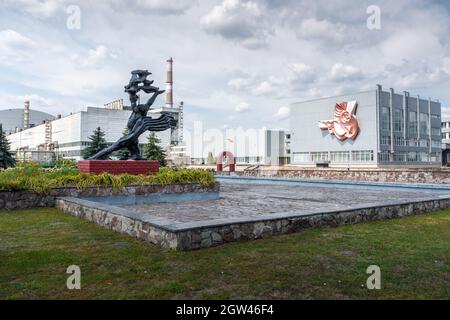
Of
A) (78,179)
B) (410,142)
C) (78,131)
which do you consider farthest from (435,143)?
(78,131)

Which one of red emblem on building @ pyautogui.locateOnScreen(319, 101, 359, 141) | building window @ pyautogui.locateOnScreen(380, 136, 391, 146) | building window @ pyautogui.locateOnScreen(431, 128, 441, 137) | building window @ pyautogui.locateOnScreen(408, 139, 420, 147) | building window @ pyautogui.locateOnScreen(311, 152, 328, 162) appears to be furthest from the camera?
building window @ pyautogui.locateOnScreen(431, 128, 441, 137)

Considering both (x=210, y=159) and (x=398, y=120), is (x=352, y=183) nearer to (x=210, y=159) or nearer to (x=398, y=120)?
(x=398, y=120)

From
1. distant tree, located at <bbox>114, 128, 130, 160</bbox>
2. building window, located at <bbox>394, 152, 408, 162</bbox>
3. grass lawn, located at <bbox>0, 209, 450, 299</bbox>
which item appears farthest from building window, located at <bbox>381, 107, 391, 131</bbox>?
A: grass lawn, located at <bbox>0, 209, 450, 299</bbox>

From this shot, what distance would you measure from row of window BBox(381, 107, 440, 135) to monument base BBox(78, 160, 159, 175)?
39.2 m

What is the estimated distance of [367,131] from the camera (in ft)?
154

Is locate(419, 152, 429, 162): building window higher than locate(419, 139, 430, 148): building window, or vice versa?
locate(419, 139, 430, 148): building window

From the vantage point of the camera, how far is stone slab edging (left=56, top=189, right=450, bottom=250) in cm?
546

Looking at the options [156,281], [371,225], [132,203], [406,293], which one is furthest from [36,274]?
[132,203]

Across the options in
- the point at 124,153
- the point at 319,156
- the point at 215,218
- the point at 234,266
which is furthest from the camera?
the point at 319,156

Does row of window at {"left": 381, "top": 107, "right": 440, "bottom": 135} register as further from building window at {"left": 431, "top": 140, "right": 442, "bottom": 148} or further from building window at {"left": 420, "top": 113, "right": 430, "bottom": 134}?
building window at {"left": 431, "top": 140, "right": 442, "bottom": 148}

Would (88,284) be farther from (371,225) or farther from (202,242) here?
(371,225)

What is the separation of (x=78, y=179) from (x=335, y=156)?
4420cm

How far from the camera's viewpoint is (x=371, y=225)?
7508 millimetres
